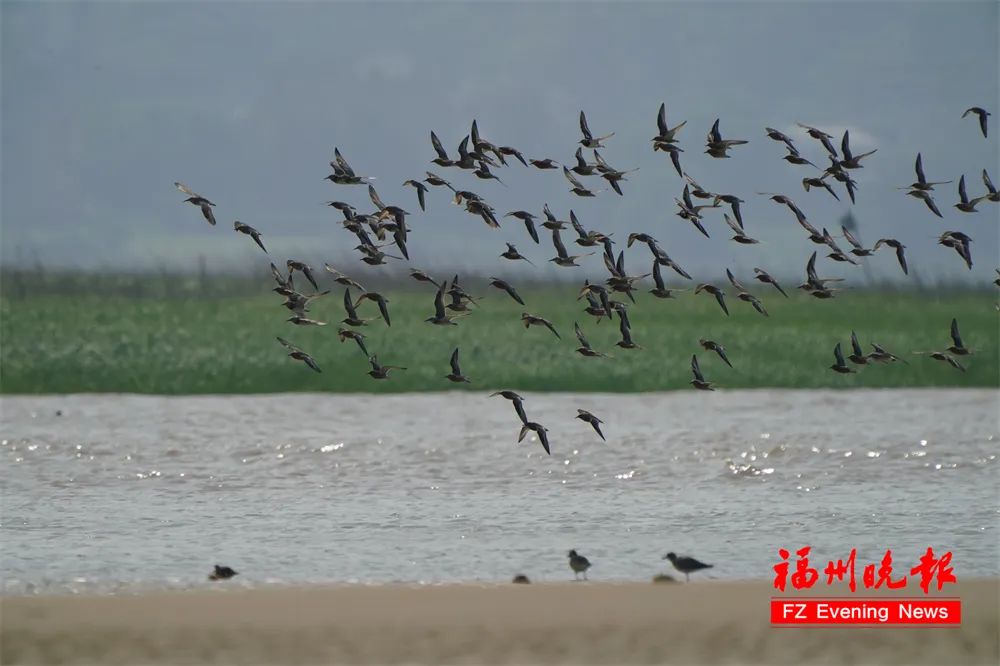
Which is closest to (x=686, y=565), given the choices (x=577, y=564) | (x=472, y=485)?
(x=577, y=564)

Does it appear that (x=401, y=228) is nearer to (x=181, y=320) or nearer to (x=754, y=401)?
(x=754, y=401)

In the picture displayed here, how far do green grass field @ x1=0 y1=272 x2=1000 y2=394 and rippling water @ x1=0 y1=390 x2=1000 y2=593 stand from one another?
3.59 ft

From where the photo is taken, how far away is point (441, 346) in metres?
32.6

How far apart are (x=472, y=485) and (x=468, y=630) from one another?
25.5 ft

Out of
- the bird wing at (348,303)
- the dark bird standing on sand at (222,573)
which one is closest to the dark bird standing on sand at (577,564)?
the bird wing at (348,303)

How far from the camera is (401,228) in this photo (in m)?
13.9

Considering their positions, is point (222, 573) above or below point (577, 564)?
below

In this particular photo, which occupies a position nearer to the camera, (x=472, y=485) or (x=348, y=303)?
(x=348, y=303)

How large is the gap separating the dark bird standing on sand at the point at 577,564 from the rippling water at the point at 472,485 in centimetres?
12

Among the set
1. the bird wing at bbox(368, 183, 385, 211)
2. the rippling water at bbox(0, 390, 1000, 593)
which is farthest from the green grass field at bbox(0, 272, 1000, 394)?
the bird wing at bbox(368, 183, 385, 211)

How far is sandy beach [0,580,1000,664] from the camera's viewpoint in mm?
11773

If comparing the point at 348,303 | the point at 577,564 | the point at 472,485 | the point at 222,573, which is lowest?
the point at 222,573

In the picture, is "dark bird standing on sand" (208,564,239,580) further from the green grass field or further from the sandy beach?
the green grass field

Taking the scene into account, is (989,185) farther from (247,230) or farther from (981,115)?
(247,230)
